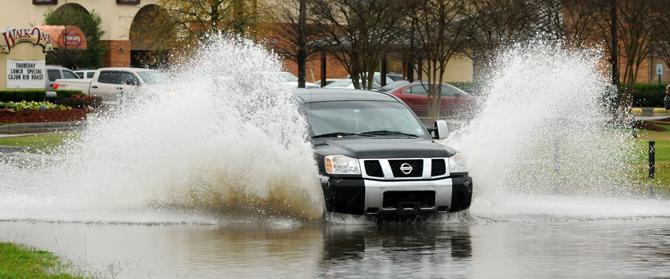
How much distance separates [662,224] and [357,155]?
136 inches

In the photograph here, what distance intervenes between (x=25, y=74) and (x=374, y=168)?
36794mm

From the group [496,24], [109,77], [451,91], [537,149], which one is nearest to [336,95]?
[537,149]

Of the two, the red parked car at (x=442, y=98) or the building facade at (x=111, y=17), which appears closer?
the red parked car at (x=442, y=98)

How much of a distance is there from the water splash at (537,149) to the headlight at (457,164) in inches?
50.5

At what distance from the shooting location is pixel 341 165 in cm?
1605

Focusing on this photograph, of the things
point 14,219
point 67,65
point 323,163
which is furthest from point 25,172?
point 67,65

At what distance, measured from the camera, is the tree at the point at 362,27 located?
47.3 meters

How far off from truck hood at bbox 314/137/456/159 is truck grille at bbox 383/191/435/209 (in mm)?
409

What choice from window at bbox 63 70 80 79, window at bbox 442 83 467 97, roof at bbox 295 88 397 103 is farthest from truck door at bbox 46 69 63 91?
roof at bbox 295 88 397 103

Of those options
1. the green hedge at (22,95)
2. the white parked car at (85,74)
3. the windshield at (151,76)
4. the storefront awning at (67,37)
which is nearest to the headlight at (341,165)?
the green hedge at (22,95)

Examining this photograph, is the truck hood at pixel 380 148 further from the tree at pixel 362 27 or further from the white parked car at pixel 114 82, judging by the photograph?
the white parked car at pixel 114 82

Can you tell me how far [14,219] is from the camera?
1680cm

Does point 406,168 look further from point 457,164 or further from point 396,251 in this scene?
point 396,251

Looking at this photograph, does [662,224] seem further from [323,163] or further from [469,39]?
[469,39]
